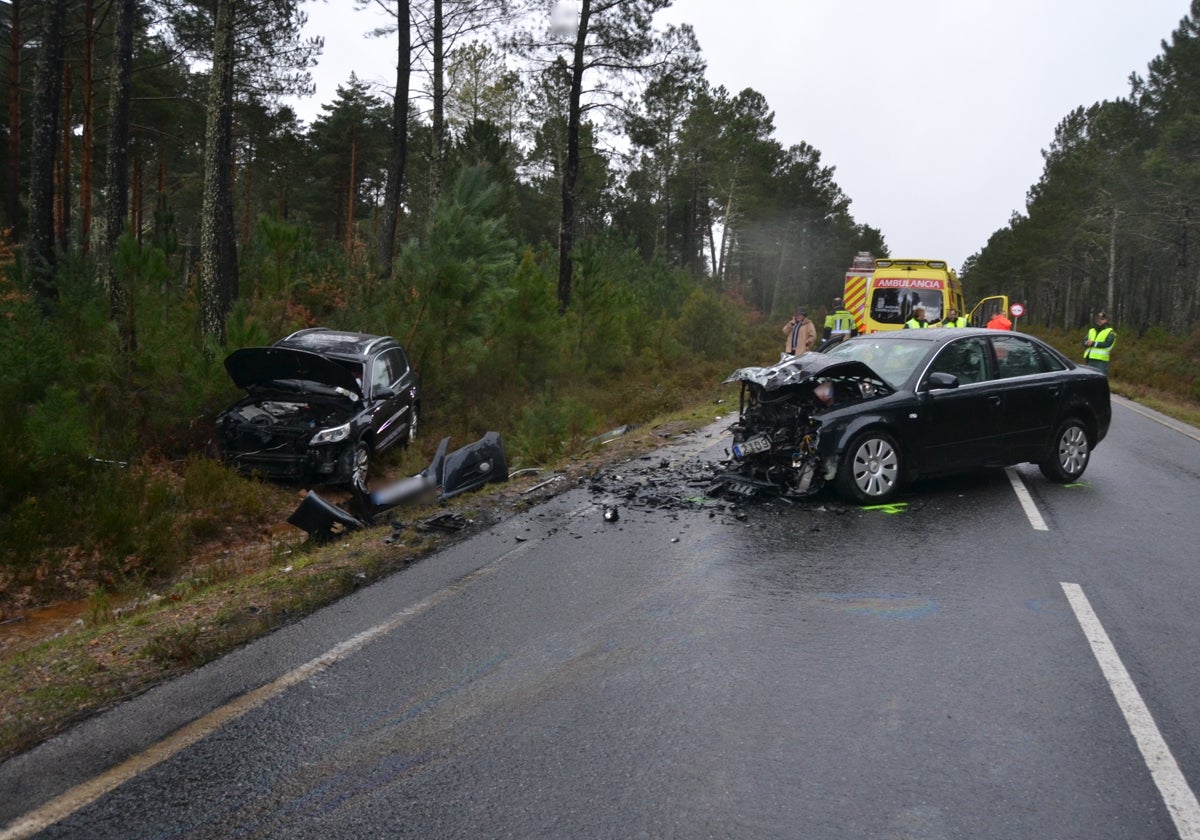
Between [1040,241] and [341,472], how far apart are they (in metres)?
72.5

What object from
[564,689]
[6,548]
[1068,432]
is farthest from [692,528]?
[6,548]

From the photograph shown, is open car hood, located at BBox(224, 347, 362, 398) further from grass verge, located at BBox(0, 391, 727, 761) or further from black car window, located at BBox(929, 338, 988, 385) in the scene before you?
black car window, located at BBox(929, 338, 988, 385)

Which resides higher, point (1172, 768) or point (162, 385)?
point (162, 385)

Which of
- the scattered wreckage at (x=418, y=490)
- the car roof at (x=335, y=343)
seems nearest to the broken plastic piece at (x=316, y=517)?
the scattered wreckage at (x=418, y=490)

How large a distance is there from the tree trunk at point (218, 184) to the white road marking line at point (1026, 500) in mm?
10872

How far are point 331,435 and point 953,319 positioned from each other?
44.0ft

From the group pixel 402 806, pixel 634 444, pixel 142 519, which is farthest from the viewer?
pixel 634 444

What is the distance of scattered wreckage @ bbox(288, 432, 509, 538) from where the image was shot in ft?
26.7

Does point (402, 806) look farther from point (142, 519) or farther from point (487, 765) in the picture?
point (142, 519)

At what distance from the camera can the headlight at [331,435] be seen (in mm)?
10484

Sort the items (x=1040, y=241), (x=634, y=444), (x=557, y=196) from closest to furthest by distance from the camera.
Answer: (x=634, y=444)
(x=557, y=196)
(x=1040, y=241)

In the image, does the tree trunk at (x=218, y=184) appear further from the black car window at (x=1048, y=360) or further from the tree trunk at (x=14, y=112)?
the tree trunk at (x=14, y=112)

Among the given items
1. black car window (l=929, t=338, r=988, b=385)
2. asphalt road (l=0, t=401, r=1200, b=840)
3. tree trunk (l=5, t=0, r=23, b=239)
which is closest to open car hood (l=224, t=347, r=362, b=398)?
asphalt road (l=0, t=401, r=1200, b=840)

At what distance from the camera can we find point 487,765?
3.65m
